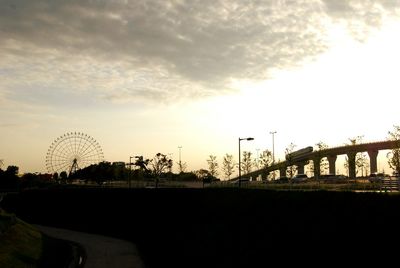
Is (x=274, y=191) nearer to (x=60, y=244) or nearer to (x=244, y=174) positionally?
(x=60, y=244)

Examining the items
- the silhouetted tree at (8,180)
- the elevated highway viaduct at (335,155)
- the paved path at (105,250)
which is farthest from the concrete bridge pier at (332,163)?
the silhouetted tree at (8,180)

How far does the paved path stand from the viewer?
46.8 meters

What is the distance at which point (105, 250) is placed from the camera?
179 ft

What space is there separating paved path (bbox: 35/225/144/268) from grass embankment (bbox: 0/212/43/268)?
17.1ft

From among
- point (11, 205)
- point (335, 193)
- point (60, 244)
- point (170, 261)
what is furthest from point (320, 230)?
point (11, 205)

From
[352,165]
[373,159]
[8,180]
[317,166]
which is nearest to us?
[317,166]

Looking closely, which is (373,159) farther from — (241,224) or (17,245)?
(17,245)

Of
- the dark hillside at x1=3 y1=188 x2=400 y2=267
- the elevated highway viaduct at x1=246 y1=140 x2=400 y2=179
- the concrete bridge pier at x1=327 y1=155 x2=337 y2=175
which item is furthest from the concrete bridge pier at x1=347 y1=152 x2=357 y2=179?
the dark hillside at x1=3 y1=188 x2=400 y2=267

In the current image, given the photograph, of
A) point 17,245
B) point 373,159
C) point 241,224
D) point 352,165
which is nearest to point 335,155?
point 373,159

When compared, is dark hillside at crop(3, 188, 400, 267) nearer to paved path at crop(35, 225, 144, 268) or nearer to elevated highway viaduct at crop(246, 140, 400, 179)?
paved path at crop(35, 225, 144, 268)

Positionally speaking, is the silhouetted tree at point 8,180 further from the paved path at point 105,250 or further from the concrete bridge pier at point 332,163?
the concrete bridge pier at point 332,163

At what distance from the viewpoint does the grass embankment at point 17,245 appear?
38.2 m

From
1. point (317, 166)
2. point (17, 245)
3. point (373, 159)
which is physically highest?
point (373, 159)

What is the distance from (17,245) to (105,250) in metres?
11.8
